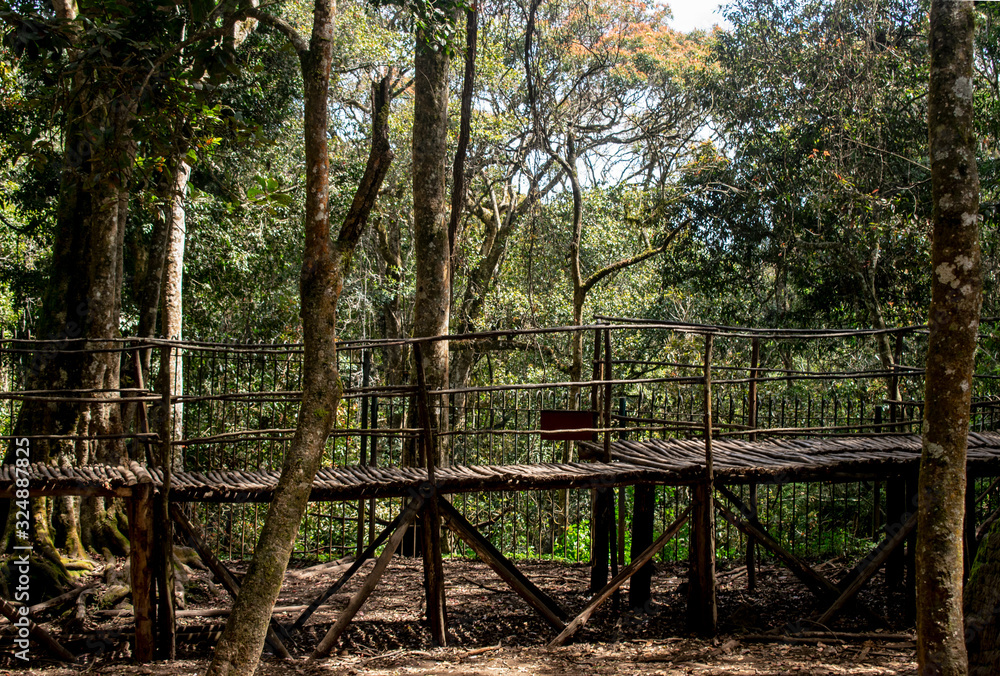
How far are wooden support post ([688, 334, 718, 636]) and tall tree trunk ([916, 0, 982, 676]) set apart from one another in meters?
2.21

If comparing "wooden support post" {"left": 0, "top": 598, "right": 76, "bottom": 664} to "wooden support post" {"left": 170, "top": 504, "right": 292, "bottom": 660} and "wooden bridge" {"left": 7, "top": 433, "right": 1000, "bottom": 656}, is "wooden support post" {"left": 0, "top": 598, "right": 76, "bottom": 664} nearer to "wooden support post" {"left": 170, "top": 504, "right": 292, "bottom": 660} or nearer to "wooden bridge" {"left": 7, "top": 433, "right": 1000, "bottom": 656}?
"wooden bridge" {"left": 7, "top": 433, "right": 1000, "bottom": 656}

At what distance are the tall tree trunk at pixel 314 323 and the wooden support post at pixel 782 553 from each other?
3.15m

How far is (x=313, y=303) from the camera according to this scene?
3.62 meters

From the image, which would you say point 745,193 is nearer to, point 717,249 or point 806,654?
point 717,249

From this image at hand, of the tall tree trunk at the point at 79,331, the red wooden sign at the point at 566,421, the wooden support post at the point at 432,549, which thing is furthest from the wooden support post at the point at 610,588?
the tall tree trunk at the point at 79,331

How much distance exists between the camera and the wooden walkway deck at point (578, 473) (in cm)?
494

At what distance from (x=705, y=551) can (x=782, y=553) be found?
63 cm

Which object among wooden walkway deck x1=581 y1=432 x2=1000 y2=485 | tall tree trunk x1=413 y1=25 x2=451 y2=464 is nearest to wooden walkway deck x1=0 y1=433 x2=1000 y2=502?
wooden walkway deck x1=581 y1=432 x2=1000 y2=485

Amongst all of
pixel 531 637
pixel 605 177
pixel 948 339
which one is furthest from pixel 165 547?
pixel 605 177

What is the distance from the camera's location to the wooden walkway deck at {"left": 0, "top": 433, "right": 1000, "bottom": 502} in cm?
494

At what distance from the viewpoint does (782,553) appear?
5723 millimetres

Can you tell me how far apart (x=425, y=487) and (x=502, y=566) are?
84cm

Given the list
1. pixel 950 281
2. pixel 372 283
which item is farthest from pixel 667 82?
pixel 950 281

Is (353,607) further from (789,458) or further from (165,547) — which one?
(789,458)
